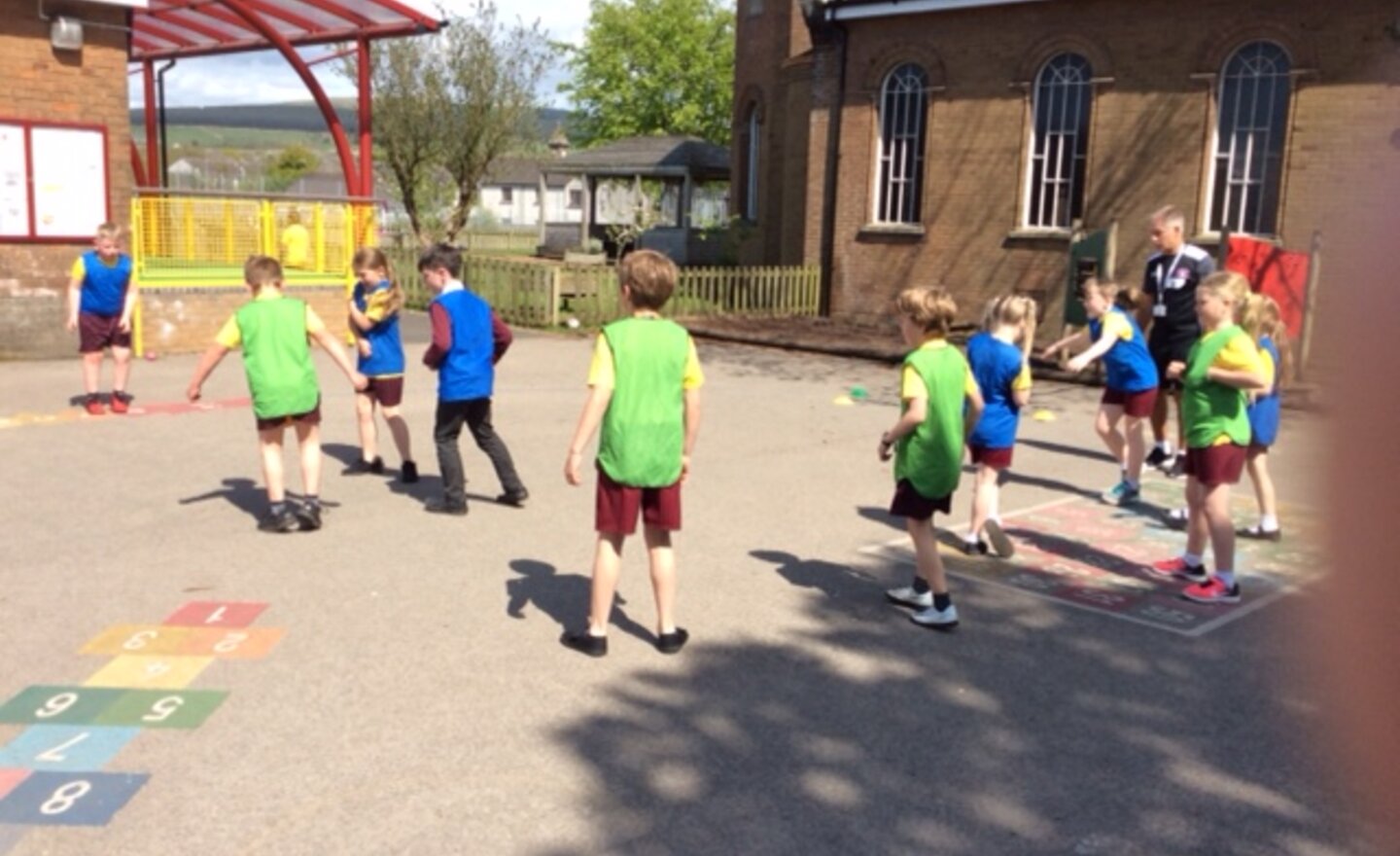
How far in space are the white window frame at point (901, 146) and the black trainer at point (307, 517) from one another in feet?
50.3

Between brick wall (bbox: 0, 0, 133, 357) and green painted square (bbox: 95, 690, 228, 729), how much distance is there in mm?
10503

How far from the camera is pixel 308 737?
14.7ft

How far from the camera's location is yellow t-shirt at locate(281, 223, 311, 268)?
16875 millimetres

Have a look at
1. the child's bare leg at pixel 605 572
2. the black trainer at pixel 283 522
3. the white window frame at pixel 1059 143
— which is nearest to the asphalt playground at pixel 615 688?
the black trainer at pixel 283 522

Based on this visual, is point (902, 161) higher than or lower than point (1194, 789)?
higher

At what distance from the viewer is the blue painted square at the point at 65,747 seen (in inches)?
167

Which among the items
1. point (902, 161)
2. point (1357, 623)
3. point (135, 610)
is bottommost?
point (135, 610)

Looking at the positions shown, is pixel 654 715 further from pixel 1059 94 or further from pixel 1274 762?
pixel 1059 94

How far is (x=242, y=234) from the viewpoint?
17.1 meters

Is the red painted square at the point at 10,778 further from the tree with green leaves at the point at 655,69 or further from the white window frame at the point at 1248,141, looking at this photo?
the tree with green leaves at the point at 655,69

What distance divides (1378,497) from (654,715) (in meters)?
4.13

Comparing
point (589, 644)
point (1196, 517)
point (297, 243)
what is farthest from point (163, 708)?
point (297, 243)

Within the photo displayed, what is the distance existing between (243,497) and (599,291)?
1258 cm

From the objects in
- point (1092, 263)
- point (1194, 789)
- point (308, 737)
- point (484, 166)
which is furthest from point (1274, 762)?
point (484, 166)
